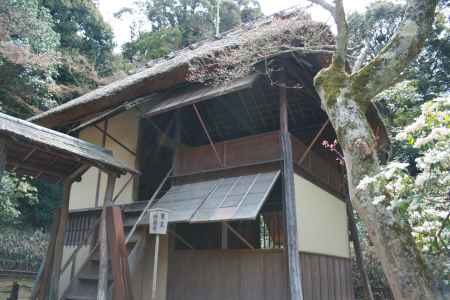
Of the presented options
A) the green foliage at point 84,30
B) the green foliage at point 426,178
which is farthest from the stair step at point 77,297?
the green foliage at point 84,30

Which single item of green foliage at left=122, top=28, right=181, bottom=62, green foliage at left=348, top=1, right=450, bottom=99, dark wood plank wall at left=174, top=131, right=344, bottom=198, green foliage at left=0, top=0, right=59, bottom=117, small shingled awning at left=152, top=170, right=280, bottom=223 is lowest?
small shingled awning at left=152, top=170, right=280, bottom=223

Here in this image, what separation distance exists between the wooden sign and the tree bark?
2.91m

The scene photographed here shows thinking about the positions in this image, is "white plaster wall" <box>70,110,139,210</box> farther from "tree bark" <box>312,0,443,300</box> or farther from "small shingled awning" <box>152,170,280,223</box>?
"tree bark" <box>312,0,443,300</box>

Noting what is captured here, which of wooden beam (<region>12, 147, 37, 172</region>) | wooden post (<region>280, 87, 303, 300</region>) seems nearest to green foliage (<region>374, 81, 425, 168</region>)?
wooden post (<region>280, 87, 303, 300</region>)

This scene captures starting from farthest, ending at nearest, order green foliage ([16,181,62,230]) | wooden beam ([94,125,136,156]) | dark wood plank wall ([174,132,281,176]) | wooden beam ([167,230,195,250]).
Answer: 1. green foliage ([16,181,62,230])
2. wooden beam ([94,125,136,156])
3. wooden beam ([167,230,195,250])
4. dark wood plank wall ([174,132,281,176])

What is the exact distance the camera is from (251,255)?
6.15 metres

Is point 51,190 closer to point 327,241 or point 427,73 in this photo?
point 327,241

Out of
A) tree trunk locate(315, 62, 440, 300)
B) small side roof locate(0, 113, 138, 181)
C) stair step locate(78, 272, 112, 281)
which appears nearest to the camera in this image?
tree trunk locate(315, 62, 440, 300)

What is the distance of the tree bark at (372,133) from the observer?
3.06 meters

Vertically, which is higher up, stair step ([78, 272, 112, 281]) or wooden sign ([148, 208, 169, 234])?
wooden sign ([148, 208, 169, 234])

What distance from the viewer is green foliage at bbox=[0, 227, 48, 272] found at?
34.5 ft

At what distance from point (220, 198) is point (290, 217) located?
3.74 feet

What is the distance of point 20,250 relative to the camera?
36.0ft

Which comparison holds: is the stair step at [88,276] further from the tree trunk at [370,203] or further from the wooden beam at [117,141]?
the tree trunk at [370,203]
